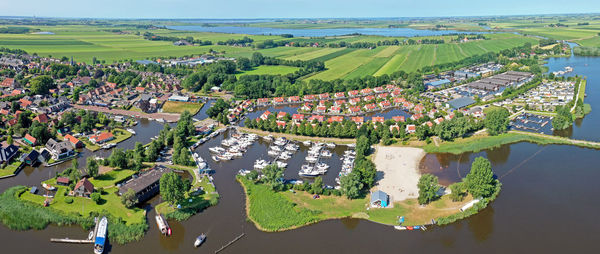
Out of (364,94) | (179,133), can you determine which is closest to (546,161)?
(364,94)

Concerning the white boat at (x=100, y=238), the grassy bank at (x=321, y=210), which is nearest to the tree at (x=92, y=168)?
the white boat at (x=100, y=238)

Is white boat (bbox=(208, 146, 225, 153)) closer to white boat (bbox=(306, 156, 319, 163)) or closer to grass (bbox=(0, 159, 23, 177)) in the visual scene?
white boat (bbox=(306, 156, 319, 163))

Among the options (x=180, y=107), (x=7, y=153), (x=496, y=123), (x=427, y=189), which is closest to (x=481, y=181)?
(x=427, y=189)

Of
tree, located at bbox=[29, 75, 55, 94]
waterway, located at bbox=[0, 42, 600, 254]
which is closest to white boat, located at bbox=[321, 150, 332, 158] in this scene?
waterway, located at bbox=[0, 42, 600, 254]

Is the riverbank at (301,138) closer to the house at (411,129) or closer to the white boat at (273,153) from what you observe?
the white boat at (273,153)

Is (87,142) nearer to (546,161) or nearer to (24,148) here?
(24,148)

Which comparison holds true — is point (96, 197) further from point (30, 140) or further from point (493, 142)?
point (493, 142)
